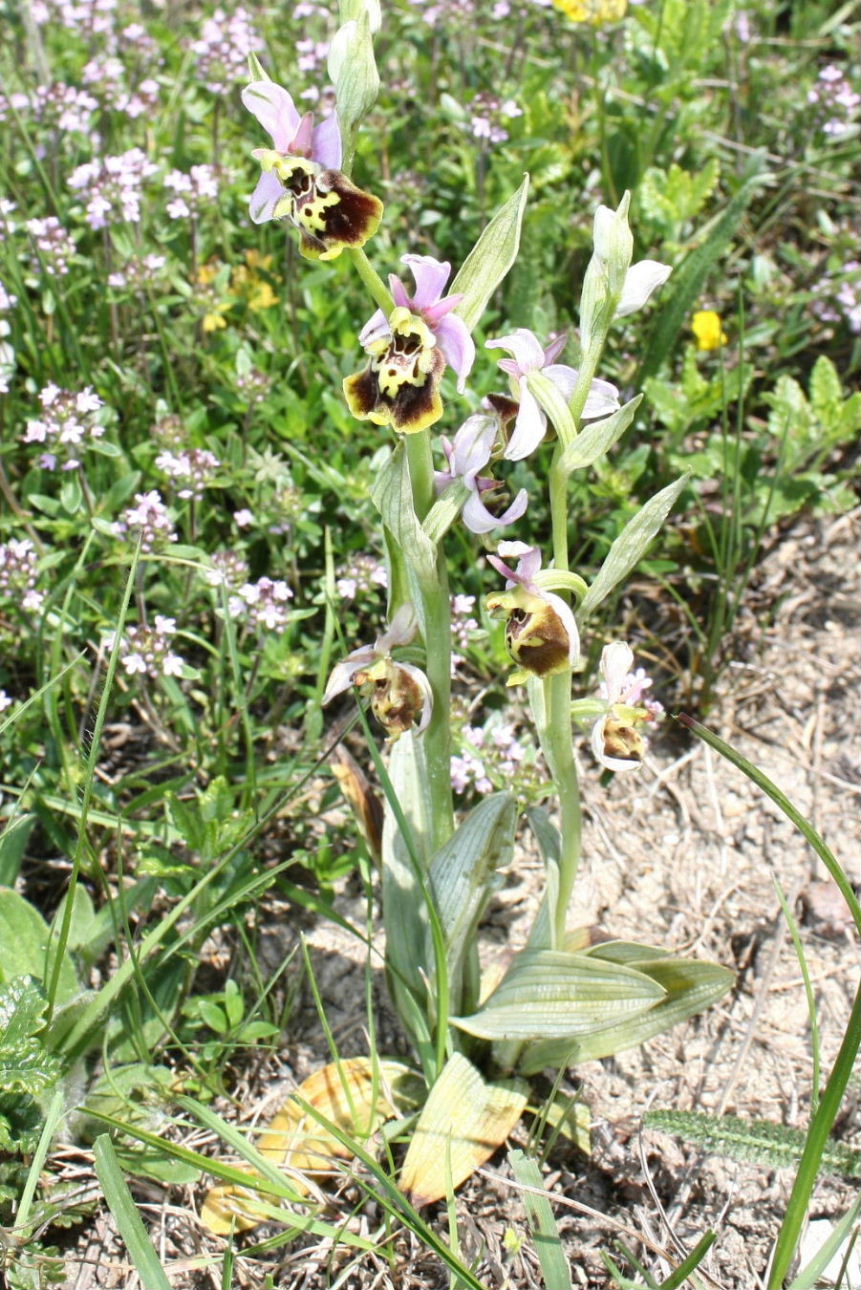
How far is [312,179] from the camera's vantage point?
1.51m

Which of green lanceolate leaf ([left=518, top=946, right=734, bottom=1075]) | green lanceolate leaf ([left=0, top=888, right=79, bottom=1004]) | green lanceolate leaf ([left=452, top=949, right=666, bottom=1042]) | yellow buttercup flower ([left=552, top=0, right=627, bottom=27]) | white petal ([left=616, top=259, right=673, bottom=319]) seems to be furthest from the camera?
yellow buttercup flower ([left=552, top=0, right=627, bottom=27])

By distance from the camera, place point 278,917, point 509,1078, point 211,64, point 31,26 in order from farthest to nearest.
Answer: point 31,26, point 211,64, point 278,917, point 509,1078

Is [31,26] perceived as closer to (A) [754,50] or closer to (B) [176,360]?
(B) [176,360]

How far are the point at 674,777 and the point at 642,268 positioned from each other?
4.77ft

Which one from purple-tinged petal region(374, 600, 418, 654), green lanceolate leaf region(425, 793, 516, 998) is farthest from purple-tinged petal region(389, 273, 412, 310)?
green lanceolate leaf region(425, 793, 516, 998)

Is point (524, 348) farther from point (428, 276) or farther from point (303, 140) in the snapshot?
point (303, 140)

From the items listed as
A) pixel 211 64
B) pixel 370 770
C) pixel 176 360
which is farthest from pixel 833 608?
pixel 211 64

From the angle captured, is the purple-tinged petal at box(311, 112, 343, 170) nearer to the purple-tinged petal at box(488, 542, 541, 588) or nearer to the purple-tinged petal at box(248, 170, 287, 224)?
the purple-tinged petal at box(248, 170, 287, 224)

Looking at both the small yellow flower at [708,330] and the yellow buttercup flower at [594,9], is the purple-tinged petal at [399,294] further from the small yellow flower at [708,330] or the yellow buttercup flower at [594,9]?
the yellow buttercup flower at [594,9]

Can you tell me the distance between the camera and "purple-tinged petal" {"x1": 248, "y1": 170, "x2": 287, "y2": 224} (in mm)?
1544

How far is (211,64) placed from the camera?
3.13m

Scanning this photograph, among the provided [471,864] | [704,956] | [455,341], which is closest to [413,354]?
[455,341]

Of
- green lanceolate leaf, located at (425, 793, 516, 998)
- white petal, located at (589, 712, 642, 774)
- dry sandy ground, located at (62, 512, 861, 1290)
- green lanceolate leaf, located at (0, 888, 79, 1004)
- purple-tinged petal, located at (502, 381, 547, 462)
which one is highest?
purple-tinged petal, located at (502, 381, 547, 462)

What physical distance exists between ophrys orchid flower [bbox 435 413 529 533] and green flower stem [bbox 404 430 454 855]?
0.16ft
